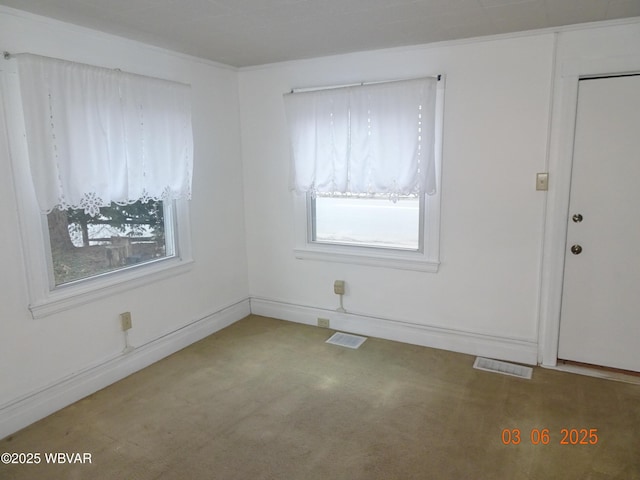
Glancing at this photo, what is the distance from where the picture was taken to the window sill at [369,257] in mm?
3328

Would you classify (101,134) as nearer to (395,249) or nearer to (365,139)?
(365,139)

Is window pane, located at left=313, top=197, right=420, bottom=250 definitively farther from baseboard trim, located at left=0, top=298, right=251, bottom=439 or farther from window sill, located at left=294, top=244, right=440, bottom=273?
baseboard trim, located at left=0, top=298, right=251, bottom=439

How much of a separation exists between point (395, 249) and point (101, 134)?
219cm

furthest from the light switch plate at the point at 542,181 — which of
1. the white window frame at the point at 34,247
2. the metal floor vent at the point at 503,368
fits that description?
the white window frame at the point at 34,247

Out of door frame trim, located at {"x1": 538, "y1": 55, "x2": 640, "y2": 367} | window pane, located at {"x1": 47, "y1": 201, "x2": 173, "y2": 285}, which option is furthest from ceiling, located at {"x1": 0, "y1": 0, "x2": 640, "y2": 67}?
window pane, located at {"x1": 47, "y1": 201, "x2": 173, "y2": 285}

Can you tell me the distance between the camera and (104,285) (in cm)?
280

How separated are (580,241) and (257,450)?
7.76 ft

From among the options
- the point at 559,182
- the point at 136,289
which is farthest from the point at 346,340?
the point at 559,182

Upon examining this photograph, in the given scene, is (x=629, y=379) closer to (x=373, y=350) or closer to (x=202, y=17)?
(x=373, y=350)

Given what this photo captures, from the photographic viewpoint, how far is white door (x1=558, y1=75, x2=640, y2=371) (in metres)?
2.67

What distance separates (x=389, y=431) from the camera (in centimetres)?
236

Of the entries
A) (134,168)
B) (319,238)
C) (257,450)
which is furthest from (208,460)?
(319,238)

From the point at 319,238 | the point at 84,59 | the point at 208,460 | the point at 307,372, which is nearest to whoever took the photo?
the point at 208,460

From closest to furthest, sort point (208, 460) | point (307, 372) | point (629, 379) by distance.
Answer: point (208, 460)
point (629, 379)
point (307, 372)
